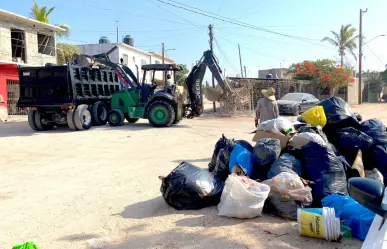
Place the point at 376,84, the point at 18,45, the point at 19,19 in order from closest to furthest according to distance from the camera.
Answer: the point at 19,19 → the point at 18,45 → the point at 376,84

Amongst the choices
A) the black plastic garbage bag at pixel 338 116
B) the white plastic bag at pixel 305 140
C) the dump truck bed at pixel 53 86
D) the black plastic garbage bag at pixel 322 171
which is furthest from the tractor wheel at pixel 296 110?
the black plastic garbage bag at pixel 322 171

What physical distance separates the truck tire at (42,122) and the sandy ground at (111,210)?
4.35 m

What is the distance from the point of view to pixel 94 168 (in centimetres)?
643

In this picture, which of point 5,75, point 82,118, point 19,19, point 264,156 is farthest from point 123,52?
point 264,156

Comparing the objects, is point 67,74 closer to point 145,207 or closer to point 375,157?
point 145,207

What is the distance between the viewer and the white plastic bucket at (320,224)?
10.2 ft

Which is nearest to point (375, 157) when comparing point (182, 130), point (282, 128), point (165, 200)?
point (282, 128)

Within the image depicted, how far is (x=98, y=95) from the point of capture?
45.2ft

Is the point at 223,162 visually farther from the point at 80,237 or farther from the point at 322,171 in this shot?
the point at 80,237

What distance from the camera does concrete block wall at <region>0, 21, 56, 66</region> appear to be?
18.9 m

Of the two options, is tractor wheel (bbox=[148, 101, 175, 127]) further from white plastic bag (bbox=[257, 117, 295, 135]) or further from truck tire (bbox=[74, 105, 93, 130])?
white plastic bag (bbox=[257, 117, 295, 135])

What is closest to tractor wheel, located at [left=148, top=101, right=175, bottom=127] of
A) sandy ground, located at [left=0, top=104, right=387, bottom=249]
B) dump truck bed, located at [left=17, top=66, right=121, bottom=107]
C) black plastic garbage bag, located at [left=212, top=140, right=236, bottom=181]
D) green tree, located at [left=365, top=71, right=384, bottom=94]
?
dump truck bed, located at [left=17, top=66, right=121, bottom=107]

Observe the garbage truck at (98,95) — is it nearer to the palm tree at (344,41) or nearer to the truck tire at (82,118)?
the truck tire at (82,118)

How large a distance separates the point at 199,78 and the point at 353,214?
10.3 meters
